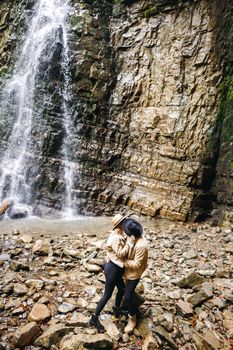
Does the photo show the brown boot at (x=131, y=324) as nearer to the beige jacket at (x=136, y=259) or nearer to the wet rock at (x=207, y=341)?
the beige jacket at (x=136, y=259)

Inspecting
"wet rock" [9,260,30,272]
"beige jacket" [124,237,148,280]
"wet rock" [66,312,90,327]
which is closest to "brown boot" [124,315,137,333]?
"wet rock" [66,312,90,327]

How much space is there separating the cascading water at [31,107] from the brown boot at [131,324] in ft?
31.4

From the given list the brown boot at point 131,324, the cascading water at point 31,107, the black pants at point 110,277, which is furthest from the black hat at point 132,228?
the cascading water at point 31,107

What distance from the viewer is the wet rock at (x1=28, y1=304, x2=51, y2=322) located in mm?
5012

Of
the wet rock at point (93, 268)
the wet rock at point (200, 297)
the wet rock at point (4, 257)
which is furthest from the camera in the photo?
the wet rock at point (4, 257)

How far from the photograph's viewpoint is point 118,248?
15.3 feet

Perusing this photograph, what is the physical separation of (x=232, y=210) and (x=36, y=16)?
53.4 ft

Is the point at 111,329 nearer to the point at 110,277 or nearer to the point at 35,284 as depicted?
the point at 110,277

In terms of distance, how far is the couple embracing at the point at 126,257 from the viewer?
463 centimetres

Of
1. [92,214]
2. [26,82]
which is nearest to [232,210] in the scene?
[92,214]

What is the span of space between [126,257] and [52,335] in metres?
1.72

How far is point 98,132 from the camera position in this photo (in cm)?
1547

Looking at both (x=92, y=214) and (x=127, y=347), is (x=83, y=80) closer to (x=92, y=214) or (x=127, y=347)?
(x=92, y=214)

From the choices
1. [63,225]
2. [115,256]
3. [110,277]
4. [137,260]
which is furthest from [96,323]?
[63,225]
